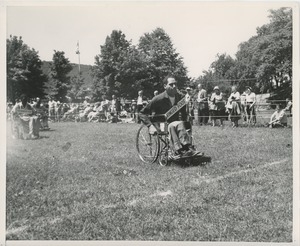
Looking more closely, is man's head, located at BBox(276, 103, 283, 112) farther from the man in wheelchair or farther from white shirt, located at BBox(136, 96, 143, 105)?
white shirt, located at BBox(136, 96, 143, 105)

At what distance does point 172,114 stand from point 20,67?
2.21 meters

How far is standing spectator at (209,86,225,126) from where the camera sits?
8.29 m

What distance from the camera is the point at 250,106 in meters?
7.76

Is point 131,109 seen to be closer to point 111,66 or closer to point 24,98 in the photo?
point 111,66

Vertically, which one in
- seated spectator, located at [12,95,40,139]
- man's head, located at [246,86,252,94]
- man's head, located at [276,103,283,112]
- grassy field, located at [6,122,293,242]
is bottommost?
grassy field, located at [6,122,293,242]

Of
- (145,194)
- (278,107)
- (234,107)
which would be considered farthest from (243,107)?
(145,194)

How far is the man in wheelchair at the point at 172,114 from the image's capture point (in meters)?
5.06

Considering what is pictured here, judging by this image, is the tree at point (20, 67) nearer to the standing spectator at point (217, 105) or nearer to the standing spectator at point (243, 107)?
the standing spectator at point (243, 107)

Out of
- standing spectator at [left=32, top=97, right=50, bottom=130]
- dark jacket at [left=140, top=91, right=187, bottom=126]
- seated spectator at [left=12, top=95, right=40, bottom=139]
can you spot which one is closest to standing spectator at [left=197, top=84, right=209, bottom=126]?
dark jacket at [left=140, top=91, right=187, bottom=126]

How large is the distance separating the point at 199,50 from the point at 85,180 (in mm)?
2305

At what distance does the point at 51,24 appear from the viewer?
4.91m

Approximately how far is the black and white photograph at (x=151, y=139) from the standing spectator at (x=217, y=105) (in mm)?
2110

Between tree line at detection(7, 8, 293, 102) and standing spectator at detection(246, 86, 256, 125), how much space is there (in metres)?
0.95

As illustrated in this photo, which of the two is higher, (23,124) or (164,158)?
(23,124)
